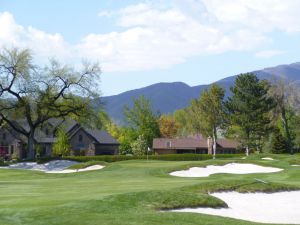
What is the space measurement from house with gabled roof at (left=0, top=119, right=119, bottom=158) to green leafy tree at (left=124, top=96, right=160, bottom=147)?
16.8 metres

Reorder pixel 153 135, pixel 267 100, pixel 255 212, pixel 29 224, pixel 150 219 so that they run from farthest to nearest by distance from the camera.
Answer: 1. pixel 153 135
2. pixel 267 100
3. pixel 255 212
4. pixel 150 219
5. pixel 29 224

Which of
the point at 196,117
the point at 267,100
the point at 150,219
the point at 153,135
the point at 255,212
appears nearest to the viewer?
the point at 150,219

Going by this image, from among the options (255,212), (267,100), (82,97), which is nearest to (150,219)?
(255,212)

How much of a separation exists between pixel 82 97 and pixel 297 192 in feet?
157

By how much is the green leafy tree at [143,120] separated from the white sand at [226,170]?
7276 centimetres

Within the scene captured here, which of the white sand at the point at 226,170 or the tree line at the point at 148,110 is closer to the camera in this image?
the white sand at the point at 226,170

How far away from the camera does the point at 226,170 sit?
40500 millimetres

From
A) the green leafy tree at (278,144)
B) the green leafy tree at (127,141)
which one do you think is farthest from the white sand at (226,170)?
the green leafy tree at (127,141)

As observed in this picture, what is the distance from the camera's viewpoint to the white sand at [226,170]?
3792 centimetres

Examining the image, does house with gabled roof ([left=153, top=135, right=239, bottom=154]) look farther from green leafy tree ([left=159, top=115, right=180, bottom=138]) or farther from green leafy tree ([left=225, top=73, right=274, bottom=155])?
green leafy tree ([left=159, top=115, right=180, bottom=138])

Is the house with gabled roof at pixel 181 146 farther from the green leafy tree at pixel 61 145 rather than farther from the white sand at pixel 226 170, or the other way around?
the white sand at pixel 226 170

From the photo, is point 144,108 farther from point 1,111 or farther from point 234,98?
point 1,111

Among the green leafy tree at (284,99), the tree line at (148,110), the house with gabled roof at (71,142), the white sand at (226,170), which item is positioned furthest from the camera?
the house with gabled roof at (71,142)

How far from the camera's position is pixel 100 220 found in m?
13.7
